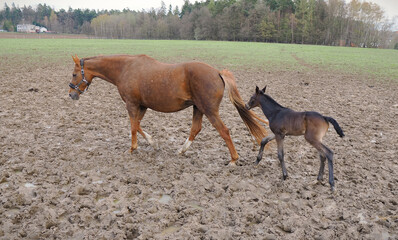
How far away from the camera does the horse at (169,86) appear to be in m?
4.82

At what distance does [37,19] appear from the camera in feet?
492

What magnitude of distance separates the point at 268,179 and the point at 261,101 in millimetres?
1299

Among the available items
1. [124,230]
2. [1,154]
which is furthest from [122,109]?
[124,230]

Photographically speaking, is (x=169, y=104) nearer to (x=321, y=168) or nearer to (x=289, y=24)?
(x=321, y=168)

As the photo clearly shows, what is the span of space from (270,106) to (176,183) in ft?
6.48

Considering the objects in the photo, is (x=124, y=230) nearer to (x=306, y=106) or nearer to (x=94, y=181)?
(x=94, y=181)

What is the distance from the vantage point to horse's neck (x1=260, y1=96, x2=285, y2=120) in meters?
4.56

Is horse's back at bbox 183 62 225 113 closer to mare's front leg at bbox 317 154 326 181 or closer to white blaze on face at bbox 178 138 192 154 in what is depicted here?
white blaze on face at bbox 178 138 192 154

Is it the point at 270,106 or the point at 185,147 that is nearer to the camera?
the point at 270,106

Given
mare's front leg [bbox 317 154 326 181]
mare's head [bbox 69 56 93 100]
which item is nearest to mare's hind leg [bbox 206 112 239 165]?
mare's front leg [bbox 317 154 326 181]

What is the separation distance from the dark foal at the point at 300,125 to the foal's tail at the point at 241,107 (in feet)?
0.90

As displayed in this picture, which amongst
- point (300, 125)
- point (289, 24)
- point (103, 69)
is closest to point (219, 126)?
point (300, 125)

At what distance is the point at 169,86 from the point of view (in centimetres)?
497

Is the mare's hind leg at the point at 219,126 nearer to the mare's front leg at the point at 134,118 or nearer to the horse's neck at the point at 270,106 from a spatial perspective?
the horse's neck at the point at 270,106
